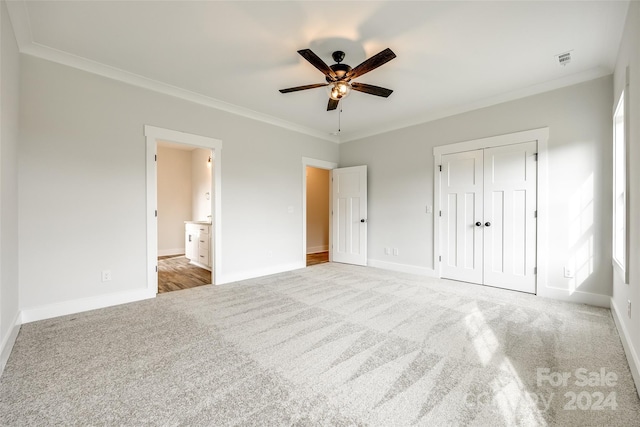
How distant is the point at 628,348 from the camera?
2.01 metres

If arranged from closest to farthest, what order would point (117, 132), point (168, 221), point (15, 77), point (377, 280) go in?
point (15, 77) → point (117, 132) → point (377, 280) → point (168, 221)

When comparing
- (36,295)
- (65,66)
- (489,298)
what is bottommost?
(489,298)

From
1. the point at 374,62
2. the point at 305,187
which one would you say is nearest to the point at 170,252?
the point at 305,187

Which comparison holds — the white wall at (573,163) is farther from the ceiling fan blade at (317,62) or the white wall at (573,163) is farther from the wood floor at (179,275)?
the wood floor at (179,275)

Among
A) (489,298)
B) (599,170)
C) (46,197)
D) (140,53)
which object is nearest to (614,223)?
(599,170)

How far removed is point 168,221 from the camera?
7117mm

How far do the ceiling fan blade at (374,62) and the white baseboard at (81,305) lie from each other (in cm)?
356

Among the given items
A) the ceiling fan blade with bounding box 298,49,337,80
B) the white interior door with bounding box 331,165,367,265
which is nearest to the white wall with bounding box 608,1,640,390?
the ceiling fan blade with bounding box 298,49,337,80

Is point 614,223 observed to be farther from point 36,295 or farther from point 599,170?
point 36,295

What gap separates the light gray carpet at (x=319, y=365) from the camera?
4.79ft

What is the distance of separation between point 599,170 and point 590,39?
1442 millimetres

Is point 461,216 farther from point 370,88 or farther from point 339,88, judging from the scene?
point 339,88

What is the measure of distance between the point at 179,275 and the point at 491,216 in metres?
5.19

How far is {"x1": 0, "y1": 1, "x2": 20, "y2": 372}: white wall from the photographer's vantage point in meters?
1.99
